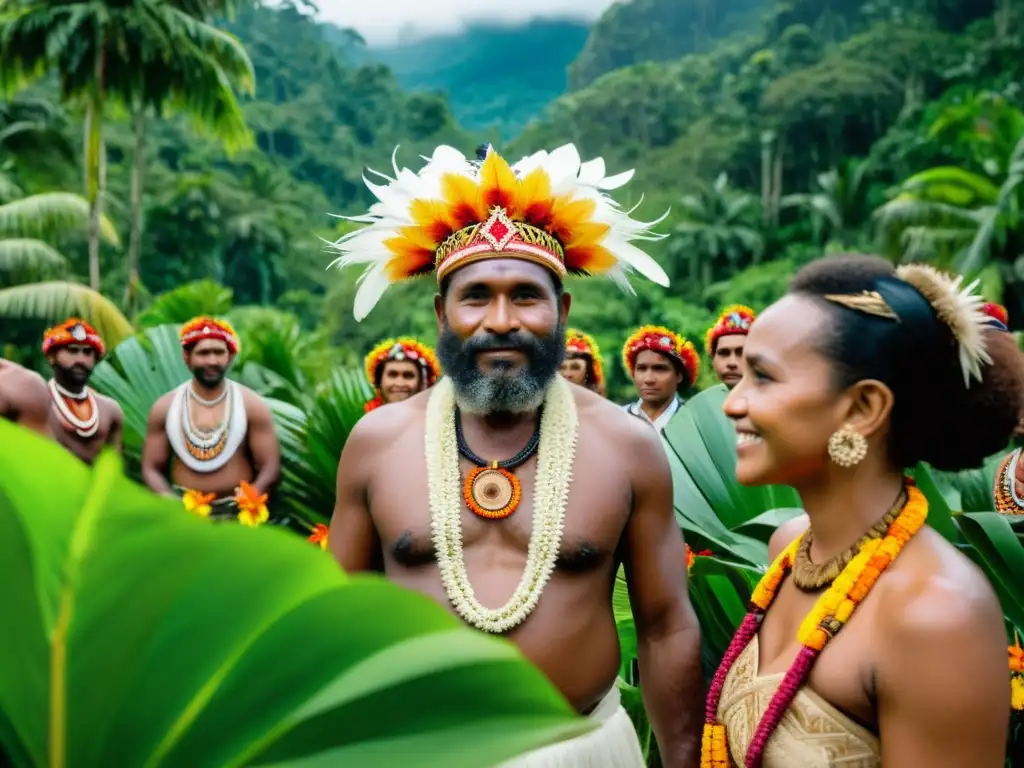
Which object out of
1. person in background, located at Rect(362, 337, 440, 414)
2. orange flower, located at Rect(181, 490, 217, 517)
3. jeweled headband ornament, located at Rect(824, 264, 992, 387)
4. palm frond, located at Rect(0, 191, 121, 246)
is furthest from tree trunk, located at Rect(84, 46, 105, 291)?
jeweled headband ornament, located at Rect(824, 264, 992, 387)

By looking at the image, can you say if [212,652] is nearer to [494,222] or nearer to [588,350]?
[494,222]

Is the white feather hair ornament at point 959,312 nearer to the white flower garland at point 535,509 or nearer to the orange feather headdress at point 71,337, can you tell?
the white flower garland at point 535,509

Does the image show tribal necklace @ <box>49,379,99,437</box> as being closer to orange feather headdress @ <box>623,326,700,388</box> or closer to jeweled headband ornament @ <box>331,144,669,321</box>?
orange feather headdress @ <box>623,326,700,388</box>

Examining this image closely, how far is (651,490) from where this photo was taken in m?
2.21

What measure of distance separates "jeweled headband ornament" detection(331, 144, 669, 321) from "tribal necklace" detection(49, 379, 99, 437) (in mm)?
4413

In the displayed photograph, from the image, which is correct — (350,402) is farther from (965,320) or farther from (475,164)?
(965,320)

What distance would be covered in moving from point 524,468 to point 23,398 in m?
4.44

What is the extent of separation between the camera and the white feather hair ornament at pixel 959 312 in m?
1.48

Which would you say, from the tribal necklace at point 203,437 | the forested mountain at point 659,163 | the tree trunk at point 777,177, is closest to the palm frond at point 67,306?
the forested mountain at point 659,163

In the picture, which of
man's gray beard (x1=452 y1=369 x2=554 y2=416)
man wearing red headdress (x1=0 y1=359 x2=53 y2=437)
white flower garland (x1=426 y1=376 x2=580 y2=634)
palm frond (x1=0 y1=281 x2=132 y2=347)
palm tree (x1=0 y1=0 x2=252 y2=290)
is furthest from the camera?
palm tree (x1=0 y1=0 x2=252 y2=290)

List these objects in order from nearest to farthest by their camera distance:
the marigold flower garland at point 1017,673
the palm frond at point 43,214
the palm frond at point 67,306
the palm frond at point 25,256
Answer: the marigold flower garland at point 1017,673, the palm frond at point 67,306, the palm frond at point 43,214, the palm frond at point 25,256

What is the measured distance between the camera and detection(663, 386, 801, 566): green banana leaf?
2680mm

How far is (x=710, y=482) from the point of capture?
276cm

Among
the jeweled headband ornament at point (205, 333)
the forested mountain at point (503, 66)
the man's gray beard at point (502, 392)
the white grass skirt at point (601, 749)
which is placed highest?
the forested mountain at point (503, 66)
